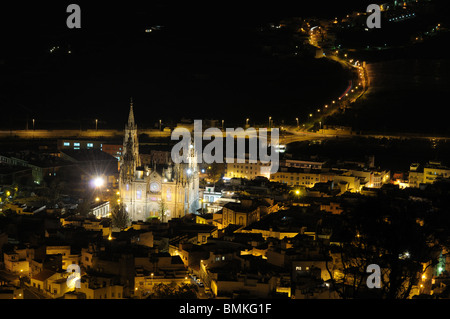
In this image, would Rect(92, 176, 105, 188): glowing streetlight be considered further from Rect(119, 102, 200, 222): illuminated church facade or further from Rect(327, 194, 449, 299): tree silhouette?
Rect(327, 194, 449, 299): tree silhouette

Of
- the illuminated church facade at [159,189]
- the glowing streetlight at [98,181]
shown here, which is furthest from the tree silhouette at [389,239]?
the glowing streetlight at [98,181]

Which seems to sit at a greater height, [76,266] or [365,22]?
[365,22]

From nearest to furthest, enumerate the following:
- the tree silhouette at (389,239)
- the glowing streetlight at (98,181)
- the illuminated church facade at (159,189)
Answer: the tree silhouette at (389,239) → the illuminated church facade at (159,189) → the glowing streetlight at (98,181)

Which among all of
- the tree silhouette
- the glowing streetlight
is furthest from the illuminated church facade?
the tree silhouette

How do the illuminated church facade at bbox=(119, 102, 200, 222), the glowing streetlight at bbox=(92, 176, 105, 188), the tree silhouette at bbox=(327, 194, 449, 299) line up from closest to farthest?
the tree silhouette at bbox=(327, 194, 449, 299) → the illuminated church facade at bbox=(119, 102, 200, 222) → the glowing streetlight at bbox=(92, 176, 105, 188)

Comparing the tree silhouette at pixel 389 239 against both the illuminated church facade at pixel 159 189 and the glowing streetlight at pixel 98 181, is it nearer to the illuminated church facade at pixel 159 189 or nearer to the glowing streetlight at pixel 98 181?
the illuminated church facade at pixel 159 189

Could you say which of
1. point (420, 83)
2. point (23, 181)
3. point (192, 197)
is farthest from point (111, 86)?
point (192, 197)

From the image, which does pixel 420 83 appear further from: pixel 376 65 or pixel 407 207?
pixel 407 207

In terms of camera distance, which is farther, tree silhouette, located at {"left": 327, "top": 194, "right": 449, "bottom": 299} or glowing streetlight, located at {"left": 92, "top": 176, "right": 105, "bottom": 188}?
glowing streetlight, located at {"left": 92, "top": 176, "right": 105, "bottom": 188}
